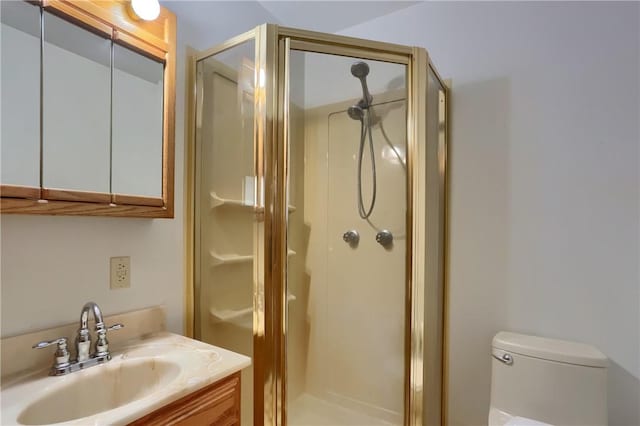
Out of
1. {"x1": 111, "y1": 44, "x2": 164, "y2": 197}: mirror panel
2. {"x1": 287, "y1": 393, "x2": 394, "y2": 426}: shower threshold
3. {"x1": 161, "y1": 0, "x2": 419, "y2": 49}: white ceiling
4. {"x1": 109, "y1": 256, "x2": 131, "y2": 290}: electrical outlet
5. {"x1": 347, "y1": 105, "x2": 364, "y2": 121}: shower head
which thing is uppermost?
{"x1": 161, "y1": 0, "x2": 419, "y2": 49}: white ceiling

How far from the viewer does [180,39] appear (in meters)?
1.42

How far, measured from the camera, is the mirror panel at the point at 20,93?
0.91 meters

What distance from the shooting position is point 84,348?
1.01 meters

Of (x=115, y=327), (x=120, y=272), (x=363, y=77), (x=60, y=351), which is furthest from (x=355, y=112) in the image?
(x=60, y=351)

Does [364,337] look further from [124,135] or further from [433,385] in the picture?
[124,135]

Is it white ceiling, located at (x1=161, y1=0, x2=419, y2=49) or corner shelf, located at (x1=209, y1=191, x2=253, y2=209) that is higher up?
white ceiling, located at (x1=161, y1=0, x2=419, y2=49)

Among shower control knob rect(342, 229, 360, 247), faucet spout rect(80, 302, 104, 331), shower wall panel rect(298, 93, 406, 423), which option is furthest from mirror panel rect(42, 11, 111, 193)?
shower control knob rect(342, 229, 360, 247)

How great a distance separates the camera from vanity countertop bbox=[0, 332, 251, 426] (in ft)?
2.58

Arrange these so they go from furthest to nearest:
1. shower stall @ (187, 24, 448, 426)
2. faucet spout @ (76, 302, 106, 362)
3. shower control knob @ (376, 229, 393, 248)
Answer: shower control knob @ (376, 229, 393, 248) → shower stall @ (187, 24, 448, 426) → faucet spout @ (76, 302, 106, 362)

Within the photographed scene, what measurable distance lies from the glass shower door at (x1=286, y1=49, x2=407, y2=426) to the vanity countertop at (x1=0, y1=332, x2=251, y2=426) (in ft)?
1.30

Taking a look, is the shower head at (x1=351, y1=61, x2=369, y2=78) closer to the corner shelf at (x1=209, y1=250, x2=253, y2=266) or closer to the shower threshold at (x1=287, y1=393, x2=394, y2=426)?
the corner shelf at (x1=209, y1=250, x2=253, y2=266)

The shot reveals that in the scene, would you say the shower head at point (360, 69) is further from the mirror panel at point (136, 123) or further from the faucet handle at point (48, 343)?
the faucet handle at point (48, 343)

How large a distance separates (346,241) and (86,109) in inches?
48.5

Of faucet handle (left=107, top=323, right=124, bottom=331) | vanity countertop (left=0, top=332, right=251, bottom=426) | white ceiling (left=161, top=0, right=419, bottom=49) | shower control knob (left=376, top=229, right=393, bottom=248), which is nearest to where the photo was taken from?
vanity countertop (left=0, top=332, right=251, bottom=426)
